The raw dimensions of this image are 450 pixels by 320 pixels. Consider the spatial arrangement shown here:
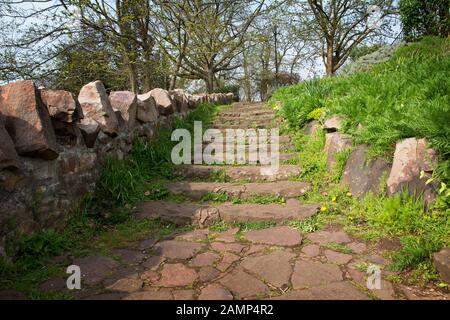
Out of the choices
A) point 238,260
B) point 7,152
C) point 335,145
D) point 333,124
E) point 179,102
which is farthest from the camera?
point 179,102

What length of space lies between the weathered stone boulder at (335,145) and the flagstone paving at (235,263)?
74 cm

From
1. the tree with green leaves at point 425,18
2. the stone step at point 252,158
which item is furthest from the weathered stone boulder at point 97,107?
the tree with green leaves at point 425,18

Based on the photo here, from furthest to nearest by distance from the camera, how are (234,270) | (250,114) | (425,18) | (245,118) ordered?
1. (425,18)
2. (250,114)
3. (245,118)
4. (234,270)

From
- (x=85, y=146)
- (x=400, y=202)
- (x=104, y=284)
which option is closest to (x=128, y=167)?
(x=85, y=146)

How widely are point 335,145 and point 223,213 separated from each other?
5.08 ft

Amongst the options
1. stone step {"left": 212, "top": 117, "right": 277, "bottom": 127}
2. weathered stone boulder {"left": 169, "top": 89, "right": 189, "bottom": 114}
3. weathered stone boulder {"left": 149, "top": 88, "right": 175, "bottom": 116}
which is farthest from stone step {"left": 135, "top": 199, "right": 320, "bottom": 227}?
stone step {"left": 212, "top": 117, "right": 277, "bottom": 127}

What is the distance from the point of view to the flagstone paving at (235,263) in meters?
1.92

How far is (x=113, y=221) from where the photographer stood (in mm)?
2955

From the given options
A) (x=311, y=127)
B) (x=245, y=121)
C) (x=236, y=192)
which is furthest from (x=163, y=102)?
(x=236, y=192)

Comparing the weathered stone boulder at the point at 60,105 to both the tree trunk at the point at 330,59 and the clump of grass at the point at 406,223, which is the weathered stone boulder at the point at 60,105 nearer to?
the clump of grass at the point at 406,223

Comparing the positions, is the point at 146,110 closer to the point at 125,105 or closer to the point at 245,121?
the point at 125,105

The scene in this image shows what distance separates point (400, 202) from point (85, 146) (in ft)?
8.95

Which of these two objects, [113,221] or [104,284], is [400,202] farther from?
[113,221]

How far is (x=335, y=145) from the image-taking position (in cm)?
367
